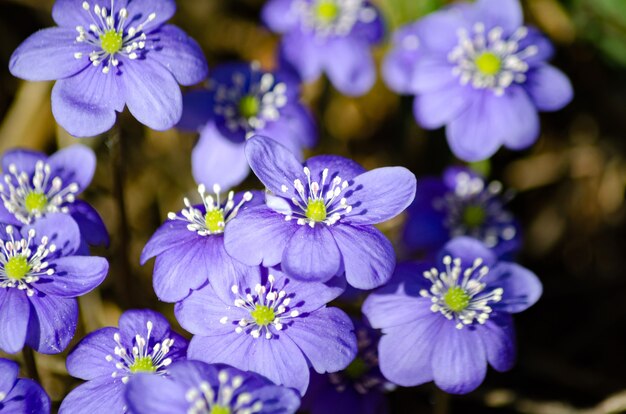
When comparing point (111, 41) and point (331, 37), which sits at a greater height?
point (111, 41)

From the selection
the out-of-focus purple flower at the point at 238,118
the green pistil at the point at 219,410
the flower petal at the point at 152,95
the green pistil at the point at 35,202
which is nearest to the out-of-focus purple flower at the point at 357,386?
the green pistil at the point at 219,410

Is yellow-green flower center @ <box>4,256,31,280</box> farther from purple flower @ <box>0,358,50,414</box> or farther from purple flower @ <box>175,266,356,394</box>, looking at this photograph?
purple flower @ <box>175,266,356,394</box>

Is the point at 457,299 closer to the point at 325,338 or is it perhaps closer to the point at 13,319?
the point at 325,338

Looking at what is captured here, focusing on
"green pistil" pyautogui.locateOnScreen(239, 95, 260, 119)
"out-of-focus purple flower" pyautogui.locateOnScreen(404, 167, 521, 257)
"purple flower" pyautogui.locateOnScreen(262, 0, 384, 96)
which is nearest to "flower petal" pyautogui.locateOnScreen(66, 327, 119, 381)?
"green pistil" pyautogui.locateOnScreen(239, 95, 260, 119)

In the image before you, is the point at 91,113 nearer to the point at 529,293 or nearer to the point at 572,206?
the point at 529,293

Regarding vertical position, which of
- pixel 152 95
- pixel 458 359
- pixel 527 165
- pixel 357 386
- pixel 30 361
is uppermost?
pixel 152 95

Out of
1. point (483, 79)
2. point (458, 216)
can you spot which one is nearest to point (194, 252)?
point (458, 216)
